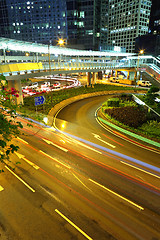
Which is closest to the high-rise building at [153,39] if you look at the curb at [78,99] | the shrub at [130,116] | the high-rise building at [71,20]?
the high-rise building at [71,20]

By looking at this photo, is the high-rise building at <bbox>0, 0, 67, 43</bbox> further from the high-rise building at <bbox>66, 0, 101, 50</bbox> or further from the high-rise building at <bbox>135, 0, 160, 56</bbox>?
the high-rise building at <bbox>135, 0, 160, 56</bbox>

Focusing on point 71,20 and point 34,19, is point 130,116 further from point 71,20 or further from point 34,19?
point 34,19

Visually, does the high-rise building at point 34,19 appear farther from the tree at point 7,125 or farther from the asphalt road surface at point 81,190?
the tree at point 7,125

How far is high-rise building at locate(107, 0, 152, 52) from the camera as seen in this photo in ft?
395

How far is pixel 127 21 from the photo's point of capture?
127m

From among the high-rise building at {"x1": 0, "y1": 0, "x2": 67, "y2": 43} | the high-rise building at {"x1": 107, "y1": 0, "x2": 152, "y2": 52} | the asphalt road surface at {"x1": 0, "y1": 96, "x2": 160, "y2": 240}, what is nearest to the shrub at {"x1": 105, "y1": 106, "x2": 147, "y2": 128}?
the asphalt road surface at {"x1": 0, "y1": 96, "x2": 160, "y2": 240}

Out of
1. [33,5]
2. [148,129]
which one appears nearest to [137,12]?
[33,5]

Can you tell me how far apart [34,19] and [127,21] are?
246ft

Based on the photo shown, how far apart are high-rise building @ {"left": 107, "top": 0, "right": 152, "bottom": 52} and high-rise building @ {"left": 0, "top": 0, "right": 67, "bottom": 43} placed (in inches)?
2030

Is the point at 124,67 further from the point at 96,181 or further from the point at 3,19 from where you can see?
the point at 3,19

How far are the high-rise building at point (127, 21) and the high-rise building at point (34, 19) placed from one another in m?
51.5

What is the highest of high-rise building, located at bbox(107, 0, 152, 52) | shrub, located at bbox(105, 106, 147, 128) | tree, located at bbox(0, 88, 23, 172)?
high-rise building, located at bbox(107, 0, 152, 52)

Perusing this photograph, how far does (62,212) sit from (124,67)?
61467 millimetres

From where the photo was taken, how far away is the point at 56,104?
30.4 meters
